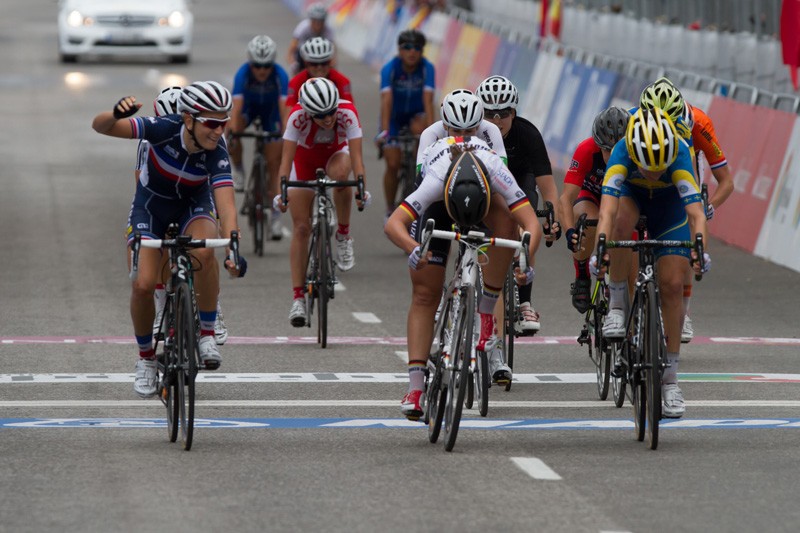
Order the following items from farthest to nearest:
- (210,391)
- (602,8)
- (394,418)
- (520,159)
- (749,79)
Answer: (602,8), (749,79), (520,159), (210,391), (394,418)

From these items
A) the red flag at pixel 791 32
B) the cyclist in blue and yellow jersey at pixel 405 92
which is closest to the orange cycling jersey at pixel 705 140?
the cyclist in blue and yellow jersey at pixel 405 92

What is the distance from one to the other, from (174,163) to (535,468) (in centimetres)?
290

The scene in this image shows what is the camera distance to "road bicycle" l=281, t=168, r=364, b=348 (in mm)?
14422

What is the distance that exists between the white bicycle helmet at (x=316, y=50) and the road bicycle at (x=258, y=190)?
191 centimetres

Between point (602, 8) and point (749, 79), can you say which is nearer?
point (749, 79)

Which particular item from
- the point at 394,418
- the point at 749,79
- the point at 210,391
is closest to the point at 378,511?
the point at 394,418

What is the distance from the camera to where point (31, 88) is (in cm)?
3750

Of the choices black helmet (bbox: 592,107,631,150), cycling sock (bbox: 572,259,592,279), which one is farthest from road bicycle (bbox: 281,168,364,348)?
black helmet (bbox: 592,107,631,150)

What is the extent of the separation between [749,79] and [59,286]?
1034 cm

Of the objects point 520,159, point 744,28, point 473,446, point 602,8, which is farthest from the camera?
point 602,8

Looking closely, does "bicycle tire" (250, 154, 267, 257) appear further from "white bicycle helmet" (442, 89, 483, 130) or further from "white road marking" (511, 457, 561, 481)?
"white road marking" (511, 457, 561, 481)

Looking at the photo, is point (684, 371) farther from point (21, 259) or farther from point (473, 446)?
point (21, 259)

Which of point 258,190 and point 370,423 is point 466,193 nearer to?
point 370,423

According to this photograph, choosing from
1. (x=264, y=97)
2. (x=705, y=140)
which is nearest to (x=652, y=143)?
(x=705, y=140)
